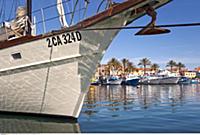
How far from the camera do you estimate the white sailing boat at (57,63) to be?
30.8 feet

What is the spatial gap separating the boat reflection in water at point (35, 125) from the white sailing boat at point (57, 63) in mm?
349

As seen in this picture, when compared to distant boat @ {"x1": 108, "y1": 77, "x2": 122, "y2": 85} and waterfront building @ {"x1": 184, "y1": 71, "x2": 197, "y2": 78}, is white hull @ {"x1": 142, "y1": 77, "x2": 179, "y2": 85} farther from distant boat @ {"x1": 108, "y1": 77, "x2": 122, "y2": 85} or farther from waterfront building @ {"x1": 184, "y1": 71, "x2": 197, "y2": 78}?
waterfront building @ {"x1": 184, "y1": 71, "x2": 197, "y2": 78}

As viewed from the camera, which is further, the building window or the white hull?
the white hull

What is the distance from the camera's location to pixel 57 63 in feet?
32.2

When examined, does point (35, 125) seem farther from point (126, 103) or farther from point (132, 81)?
point (132, 81)

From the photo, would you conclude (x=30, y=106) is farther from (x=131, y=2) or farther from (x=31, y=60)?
(x=131, y=2)

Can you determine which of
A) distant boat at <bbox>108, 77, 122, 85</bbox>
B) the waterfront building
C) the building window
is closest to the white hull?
distant boat at <bbox>108, 77, 122, 85</bbox>

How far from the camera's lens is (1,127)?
9164 millimetres

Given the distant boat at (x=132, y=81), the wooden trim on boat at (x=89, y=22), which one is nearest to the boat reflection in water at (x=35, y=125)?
the wooden trim on boat at (x=89, y=22)

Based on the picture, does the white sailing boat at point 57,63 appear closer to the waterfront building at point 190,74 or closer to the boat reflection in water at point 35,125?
the boat reflection in water at point 35,125

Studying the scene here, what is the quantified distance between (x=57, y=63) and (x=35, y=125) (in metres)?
2.15

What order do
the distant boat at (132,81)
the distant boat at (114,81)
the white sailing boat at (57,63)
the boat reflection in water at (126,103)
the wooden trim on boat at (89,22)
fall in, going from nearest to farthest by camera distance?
the wooden trim on boat at (89,22)
the white sailing boat at (57,63)
the boat reflection in water at (126,103)
the distant boat at (132,81)
the distant boat at (114,81)

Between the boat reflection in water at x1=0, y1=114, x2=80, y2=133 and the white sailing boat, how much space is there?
35cm

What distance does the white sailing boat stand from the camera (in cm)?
938
